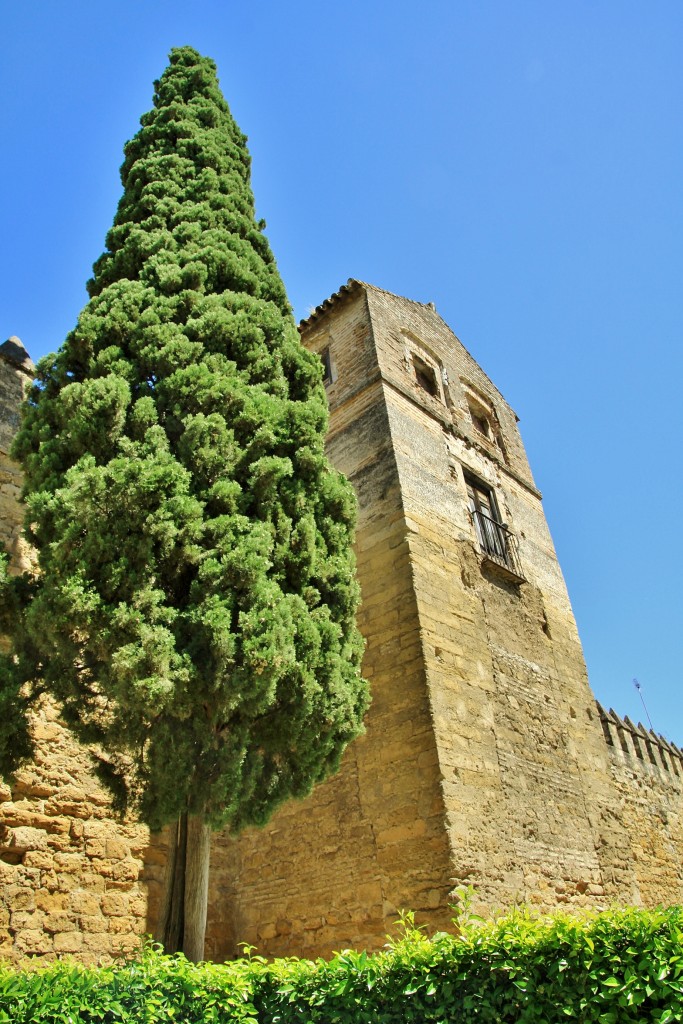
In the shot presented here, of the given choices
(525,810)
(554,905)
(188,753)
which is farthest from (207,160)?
(554,905)

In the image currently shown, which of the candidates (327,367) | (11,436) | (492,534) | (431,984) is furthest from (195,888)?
(327,367)

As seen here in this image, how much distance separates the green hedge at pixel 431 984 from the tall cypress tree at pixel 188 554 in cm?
103

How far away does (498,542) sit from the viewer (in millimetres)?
10320

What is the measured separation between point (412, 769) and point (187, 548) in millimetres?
3432

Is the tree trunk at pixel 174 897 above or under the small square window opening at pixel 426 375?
under

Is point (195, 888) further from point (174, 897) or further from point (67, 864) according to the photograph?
point (67, 864)

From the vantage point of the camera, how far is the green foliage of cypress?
179 inches

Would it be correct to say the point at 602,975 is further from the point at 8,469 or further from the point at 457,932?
the point at 8,469

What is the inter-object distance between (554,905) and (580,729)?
2696mm

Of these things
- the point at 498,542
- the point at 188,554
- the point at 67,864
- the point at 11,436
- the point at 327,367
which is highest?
the point at 327,367

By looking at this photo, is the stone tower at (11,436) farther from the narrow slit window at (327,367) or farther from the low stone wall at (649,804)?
the low stone wall at (649,804)

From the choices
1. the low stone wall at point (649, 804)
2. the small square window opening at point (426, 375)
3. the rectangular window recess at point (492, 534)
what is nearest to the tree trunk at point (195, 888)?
the rectangular window recess at point (492, 534)

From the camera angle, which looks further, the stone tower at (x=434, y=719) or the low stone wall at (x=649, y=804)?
the low stone wall at (x=649, y=804)

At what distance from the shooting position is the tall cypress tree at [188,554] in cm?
456
